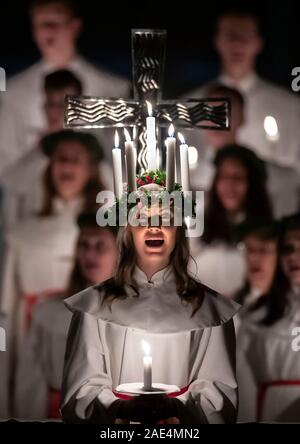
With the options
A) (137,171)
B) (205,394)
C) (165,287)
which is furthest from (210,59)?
(205,394)

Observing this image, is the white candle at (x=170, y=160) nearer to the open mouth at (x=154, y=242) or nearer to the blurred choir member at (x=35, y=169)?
the open mouth at (x=154, y=242)

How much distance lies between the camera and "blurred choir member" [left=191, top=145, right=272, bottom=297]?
17.9 feet

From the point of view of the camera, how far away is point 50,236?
5.47m

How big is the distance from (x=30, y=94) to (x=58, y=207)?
0.68 meters

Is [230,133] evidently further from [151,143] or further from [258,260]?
[151,143]

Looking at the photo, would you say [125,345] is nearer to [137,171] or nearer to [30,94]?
[137,171]

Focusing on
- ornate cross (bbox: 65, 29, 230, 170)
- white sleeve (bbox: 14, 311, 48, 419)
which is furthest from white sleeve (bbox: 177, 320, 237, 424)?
white sleeve (bbox: 14, 311, 48, 419)

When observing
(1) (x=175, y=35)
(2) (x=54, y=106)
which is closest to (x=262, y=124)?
(1) (x=175, y=35)

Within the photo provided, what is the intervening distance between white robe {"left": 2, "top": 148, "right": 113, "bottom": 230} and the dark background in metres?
0.54

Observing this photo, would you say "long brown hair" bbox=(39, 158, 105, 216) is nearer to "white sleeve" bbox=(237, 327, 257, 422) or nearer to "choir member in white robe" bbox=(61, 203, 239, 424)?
"choir member in white robe" bbox=(61, 203, 239, 424)

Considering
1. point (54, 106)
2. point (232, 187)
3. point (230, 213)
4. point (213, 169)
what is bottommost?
point (230, 213)

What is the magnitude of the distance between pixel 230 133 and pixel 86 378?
5.91 ft

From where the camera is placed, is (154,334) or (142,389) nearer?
(142,389)

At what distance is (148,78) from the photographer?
472cm
